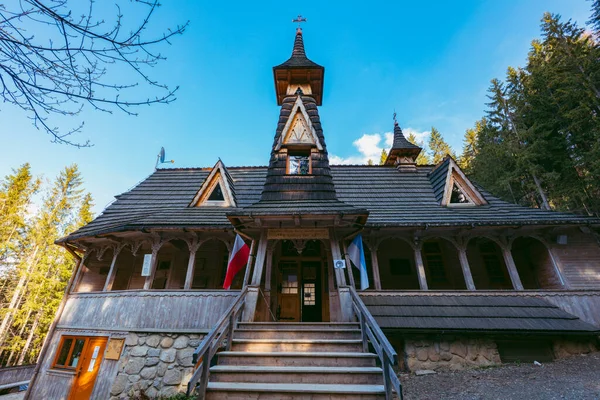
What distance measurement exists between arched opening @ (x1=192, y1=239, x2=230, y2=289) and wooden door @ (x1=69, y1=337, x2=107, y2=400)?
11.1ft

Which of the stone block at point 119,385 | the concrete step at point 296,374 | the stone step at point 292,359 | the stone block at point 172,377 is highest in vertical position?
the stone step at point 292,359

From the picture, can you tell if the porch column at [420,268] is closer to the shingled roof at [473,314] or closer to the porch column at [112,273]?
the shingled roof at [473,314]

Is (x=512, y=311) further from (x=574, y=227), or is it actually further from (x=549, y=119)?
(x=549, y=119)

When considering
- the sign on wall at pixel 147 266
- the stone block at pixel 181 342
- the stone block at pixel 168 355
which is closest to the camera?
the stone block at pixel 168 355

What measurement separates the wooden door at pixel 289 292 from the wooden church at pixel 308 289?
58 millimetres

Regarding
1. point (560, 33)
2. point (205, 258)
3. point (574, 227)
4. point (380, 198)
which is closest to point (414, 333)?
point (380, 198)

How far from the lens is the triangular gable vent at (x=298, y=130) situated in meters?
10.1

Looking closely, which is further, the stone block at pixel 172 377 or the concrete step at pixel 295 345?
the stone block at pixel 172 377

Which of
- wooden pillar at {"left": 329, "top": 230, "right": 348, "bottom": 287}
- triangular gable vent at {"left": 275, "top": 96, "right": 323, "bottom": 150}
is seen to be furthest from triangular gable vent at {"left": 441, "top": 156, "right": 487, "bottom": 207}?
wooden pillar at {"left": 329, "top": 230, "right": 348, "bottom": 287}

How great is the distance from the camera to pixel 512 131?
71.7ft

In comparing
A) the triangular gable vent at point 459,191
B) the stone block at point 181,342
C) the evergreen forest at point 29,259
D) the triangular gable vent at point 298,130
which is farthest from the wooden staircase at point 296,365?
the evergreen forest at point 29,259

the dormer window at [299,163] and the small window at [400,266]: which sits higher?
the dormer window at [299,163]

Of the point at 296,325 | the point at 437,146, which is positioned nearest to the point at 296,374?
the point at 296,325

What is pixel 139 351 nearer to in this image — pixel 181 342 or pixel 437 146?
pixel 181 342
